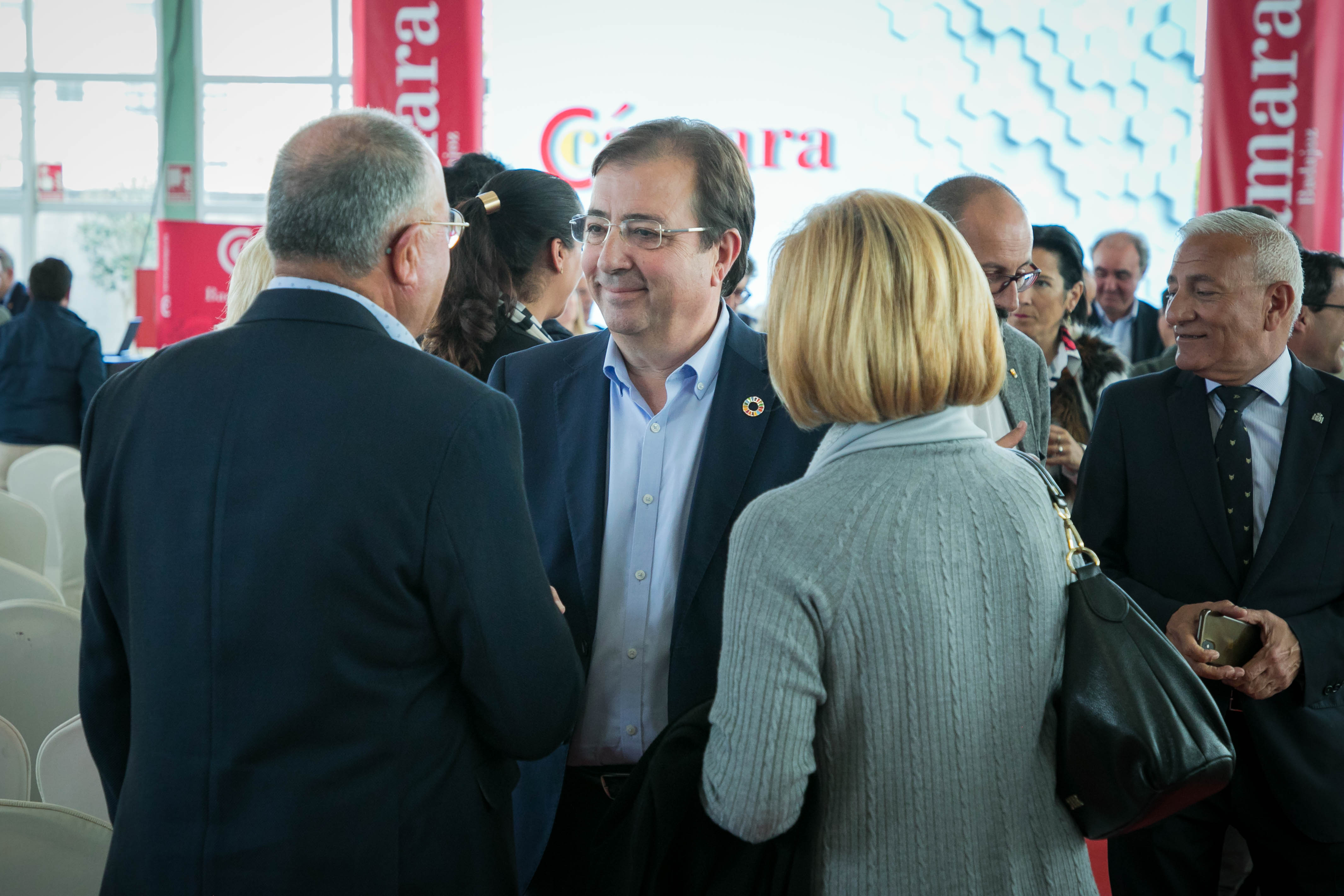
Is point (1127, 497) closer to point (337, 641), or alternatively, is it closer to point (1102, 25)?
point (337, 641)

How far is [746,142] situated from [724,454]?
7050 mm

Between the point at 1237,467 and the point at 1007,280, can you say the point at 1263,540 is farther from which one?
the point at 1007,280

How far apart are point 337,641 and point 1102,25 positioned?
850cm

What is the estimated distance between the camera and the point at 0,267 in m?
7.89

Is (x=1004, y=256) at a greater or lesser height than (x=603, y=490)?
greater

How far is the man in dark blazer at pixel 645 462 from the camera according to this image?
157cm

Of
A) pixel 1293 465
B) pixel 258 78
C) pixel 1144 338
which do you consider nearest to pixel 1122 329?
pixel 1144 338

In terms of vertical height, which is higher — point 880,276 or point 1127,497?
point 880,276

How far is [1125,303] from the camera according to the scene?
201 inches

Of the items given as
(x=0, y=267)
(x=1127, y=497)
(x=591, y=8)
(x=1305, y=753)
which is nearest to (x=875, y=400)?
(x=1127, y=497)

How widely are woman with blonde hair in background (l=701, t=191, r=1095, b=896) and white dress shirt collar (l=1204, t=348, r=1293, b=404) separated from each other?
1.12m

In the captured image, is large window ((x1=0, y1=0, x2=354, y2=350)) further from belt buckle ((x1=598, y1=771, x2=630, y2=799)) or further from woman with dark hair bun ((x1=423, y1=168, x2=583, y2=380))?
belt buckle ((x1=598, y1=771, x2=630, y2=799))

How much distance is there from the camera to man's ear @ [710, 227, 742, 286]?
5.65ft

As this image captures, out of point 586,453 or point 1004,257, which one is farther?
point 1004,257
